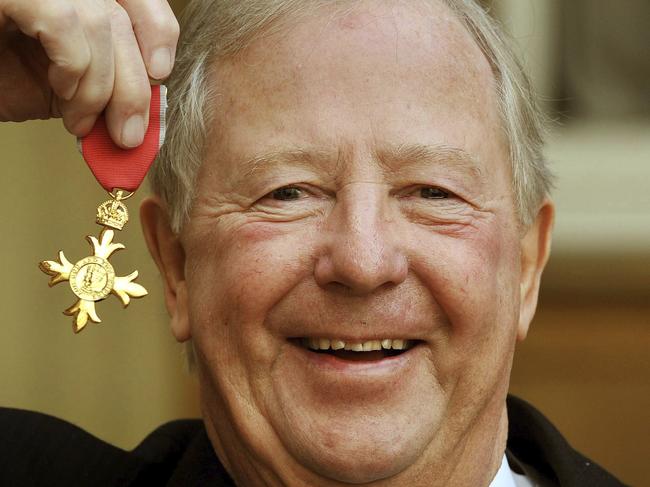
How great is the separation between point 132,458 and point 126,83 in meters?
1.30

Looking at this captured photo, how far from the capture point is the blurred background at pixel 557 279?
666cm

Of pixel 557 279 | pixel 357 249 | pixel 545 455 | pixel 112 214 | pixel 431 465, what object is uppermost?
pixel 112 214

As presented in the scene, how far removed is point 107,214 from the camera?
314 cm

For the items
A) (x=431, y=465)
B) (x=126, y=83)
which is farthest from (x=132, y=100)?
(x=431, y=465)

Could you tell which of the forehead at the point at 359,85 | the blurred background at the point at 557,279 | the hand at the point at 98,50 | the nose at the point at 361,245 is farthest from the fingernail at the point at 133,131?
the blurred background at the point at 557,279

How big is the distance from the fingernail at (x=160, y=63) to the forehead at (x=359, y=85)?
37 centimetres

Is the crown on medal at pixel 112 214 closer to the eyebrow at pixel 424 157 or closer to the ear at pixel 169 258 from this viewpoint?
the ear at pixel 169 258

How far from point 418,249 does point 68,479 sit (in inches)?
49.2

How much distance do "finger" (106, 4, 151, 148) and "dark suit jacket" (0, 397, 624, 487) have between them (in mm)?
1039

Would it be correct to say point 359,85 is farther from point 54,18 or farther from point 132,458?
point 132,458

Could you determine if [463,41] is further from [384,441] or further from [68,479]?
[68,479]

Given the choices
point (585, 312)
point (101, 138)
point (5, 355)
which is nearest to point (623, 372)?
point (585, 312)

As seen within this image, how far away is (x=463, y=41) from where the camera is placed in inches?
140

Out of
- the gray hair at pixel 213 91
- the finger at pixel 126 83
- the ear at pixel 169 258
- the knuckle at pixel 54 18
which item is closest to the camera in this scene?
the knuckle at pixel 54 18
